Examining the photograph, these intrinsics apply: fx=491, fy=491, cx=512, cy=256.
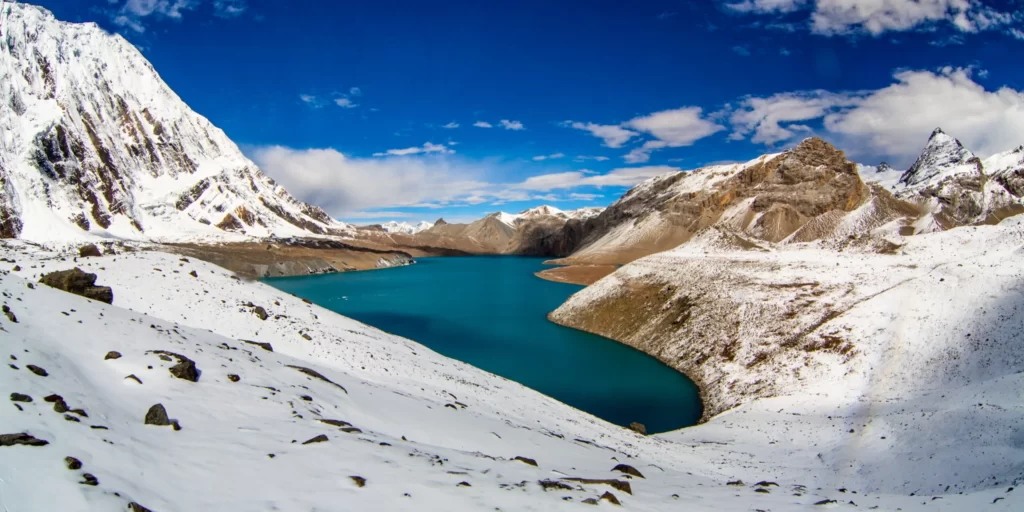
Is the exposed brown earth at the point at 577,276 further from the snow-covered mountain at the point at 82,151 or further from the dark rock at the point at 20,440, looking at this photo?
the snow-covered mountain at the point at 82,151

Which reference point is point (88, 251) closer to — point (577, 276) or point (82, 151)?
point (577, 276)

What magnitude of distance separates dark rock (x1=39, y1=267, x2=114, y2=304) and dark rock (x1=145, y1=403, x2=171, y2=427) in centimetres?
1233

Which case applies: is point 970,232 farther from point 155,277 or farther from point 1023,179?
point 1023,179

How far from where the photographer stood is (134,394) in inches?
387

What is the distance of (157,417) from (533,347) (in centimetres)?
3766

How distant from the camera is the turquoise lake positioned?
102 feet

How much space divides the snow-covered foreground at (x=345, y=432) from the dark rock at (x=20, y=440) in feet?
0.56

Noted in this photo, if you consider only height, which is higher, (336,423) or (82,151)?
(82,151)

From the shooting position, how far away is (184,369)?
11.5m

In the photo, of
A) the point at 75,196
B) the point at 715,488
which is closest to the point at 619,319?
the point at 715,488

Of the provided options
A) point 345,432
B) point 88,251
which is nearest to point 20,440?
point 345,432

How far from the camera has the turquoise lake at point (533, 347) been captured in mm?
31203

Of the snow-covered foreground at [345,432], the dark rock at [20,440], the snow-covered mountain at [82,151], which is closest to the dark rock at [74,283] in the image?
the snow-covered foreground at [345,432]

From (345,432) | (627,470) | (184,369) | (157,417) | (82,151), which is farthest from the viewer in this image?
(82,151)
